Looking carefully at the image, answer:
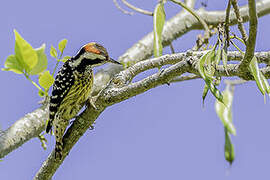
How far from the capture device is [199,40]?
2896 mm

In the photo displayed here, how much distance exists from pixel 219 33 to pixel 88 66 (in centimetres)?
181

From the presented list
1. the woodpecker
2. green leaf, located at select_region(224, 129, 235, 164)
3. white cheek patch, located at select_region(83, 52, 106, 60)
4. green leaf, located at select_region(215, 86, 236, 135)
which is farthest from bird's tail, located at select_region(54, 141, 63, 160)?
green leaf, located at select_region(224, 129, 235, 164)

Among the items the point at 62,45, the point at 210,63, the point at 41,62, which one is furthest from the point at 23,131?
the point at 210,63

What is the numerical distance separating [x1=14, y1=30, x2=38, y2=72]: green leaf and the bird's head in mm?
1084

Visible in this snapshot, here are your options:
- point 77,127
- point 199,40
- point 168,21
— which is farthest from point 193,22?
point 77,127

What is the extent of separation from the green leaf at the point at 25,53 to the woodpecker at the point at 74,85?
0.96 m

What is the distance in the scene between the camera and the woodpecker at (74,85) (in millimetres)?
2996

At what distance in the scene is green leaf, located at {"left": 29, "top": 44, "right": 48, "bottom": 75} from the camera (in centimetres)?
195

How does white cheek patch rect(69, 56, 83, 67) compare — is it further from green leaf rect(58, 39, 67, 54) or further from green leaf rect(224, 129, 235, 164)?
green leaf rect(224, 129, 235, 164)

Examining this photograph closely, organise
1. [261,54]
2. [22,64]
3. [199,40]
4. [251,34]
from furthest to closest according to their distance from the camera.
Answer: [199,40] < [22,64] < [261,54] < [251,34]

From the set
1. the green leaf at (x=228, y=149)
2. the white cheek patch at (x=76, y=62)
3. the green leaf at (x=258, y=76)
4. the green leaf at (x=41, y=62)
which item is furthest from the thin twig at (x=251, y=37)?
the white cheek patch at (x=76, y=62)

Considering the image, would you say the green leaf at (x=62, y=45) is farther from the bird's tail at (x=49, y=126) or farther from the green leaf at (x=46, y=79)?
the bird's tail at (x=49, y=126)

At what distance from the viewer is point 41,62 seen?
1.96 metres

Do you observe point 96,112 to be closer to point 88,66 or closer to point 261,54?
point 261,54
